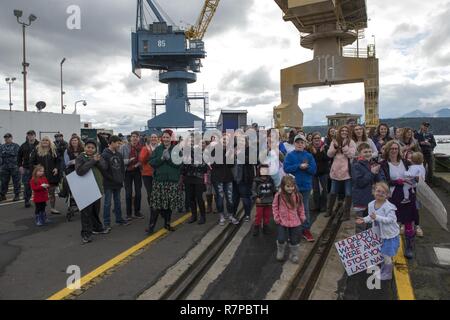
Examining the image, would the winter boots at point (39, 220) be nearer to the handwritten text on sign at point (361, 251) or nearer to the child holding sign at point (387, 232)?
the handwritten text on sign at point (361, 251)

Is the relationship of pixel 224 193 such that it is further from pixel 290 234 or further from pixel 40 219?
pixel 40 219

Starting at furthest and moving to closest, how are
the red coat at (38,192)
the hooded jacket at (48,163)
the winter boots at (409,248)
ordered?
the hooded jacket at (48,163) → the red coat at (38,192) → the winter boots at (409,248)

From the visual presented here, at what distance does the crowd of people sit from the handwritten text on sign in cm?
10

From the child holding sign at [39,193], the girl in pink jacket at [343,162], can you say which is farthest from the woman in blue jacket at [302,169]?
the child holding sign at [39,193]

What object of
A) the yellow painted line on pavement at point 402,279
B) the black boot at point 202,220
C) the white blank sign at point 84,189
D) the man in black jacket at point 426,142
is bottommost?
the yellow painted line on pavement at point 402,279

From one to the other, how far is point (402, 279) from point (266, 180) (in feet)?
8.65

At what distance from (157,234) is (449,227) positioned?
5232 millimetres

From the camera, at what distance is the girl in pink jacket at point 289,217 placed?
504 centimetres

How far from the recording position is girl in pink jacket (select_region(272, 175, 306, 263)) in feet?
16.5

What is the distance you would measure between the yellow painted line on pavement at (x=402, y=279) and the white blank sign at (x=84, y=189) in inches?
187

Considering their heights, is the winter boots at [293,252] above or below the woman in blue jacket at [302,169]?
below

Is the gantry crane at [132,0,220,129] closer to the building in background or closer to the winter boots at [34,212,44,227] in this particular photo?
the building in background

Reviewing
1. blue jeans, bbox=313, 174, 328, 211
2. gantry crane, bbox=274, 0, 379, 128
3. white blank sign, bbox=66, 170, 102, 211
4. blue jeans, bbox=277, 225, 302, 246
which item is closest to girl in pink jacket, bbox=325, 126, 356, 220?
blue jeans, bbox=313, 174, 328, 211
